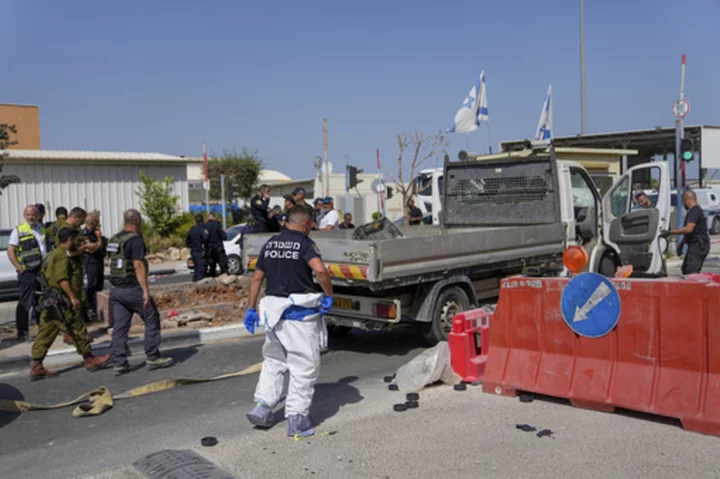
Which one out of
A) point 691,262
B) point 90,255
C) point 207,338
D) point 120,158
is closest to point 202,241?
point 90,255

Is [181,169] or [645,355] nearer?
[645,355]

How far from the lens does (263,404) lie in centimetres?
544

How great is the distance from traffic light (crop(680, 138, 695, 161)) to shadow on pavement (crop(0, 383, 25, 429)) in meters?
14.8

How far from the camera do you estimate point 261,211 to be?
12.6 m

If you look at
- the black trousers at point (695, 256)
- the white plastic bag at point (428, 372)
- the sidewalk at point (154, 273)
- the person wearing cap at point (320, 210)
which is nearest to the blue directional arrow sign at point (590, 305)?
the white plastic bag at point (428, 372)

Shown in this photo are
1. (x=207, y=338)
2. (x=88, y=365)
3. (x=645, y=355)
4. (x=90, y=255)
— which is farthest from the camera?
(x=90, y=255)

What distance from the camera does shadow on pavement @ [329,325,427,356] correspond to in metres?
8.69

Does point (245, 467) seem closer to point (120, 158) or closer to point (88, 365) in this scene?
point (88, 365)

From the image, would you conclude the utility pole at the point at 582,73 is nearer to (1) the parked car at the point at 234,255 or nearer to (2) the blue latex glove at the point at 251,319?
(1) the parked car at the point at 234,255

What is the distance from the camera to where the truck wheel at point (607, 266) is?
1042cm

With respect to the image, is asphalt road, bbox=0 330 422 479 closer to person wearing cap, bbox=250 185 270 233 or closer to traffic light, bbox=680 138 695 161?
person wearing cap, bbox=250 185 270 233

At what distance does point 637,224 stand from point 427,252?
4.14 metres

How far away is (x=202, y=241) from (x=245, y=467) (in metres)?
10.9

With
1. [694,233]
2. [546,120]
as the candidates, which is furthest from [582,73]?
[694,233]
